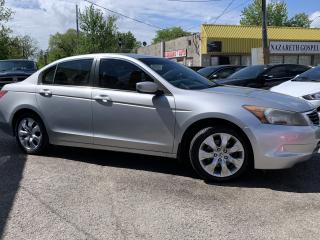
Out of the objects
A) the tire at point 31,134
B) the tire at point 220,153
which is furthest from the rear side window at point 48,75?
the tire at point 220,153

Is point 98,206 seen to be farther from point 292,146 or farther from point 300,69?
point 300,69

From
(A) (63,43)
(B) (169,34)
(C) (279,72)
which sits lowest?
(C) (279,72)

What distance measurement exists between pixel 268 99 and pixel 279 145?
0.65 metres

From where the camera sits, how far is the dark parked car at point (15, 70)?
16186mm

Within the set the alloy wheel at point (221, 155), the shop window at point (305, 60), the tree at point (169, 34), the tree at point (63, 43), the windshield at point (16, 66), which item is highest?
the tree at point (169, 34)

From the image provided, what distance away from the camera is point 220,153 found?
18.4 ft

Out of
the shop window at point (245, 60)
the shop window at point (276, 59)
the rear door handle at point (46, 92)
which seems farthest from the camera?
the shop window at point (245, 60)

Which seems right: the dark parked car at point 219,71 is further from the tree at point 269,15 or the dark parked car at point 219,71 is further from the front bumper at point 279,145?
the tree at point 269,15

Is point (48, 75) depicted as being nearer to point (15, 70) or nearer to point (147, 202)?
point (147, 202)

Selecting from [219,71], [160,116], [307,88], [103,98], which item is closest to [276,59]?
[219,71]

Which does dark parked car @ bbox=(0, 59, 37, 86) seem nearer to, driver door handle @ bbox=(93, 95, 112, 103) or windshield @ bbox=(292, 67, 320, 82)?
windshield @ bbox=(292, 67, 320, 82)

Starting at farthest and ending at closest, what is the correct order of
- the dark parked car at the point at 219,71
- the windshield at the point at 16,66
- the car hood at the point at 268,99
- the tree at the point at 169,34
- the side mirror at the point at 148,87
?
the tree at the point at 169,34
the windshield at the point at 16,66
the dark parked car at the point at 219,71
the side mirror at the point at 148,87
the car hood at the point at 268,99

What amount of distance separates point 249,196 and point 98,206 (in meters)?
1.62

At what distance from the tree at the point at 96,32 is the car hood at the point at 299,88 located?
137 ft
